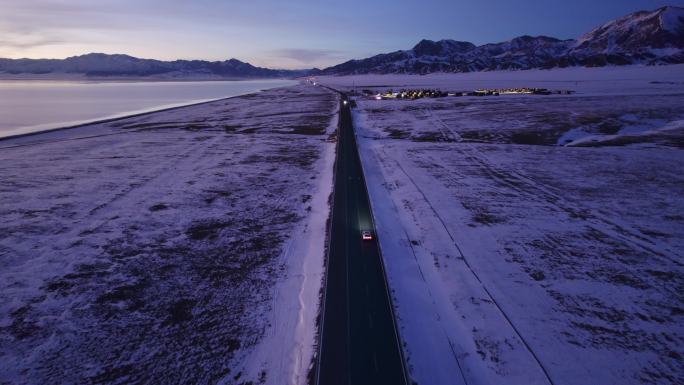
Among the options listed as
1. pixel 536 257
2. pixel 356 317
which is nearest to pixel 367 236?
pixel 356 317

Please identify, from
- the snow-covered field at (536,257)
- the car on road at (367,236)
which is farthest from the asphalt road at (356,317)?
the snow-covered field at (536,257)

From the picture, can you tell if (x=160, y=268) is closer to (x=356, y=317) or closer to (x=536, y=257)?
(x=356, y=317)

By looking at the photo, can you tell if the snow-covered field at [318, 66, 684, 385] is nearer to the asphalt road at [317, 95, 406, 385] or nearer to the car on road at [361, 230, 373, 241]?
the asphalt road at [317, 95, 406, 385]

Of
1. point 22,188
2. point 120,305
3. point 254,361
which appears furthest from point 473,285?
point 22,188

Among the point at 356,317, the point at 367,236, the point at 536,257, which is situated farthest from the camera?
the point at 367,236

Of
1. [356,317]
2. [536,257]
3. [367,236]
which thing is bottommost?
[356,317]

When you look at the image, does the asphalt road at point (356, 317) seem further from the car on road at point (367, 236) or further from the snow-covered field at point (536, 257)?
the snow-covered field at point (536, 257)
